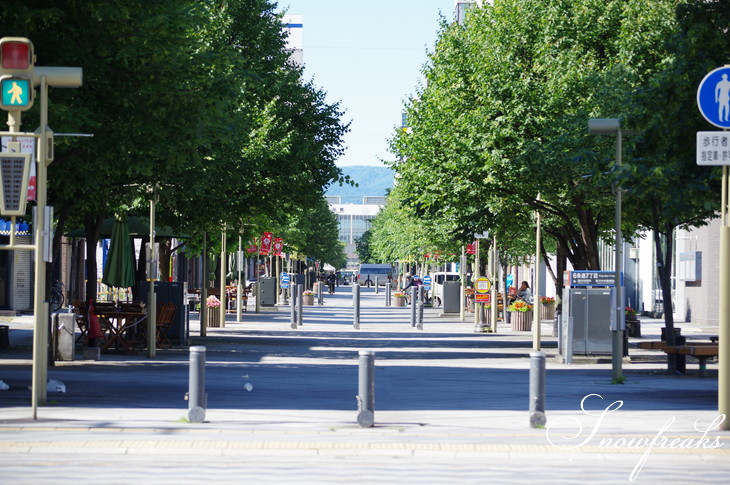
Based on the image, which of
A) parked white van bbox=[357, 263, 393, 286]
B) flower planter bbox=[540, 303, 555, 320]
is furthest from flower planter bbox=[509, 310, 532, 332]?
parked white van bbox=[357, 263, 393, 286]

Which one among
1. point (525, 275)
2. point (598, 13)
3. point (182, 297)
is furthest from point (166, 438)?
point (525, 275)

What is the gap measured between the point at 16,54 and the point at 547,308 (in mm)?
38168

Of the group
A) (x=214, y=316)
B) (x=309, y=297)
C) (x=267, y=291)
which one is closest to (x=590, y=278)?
(x=214, y=316)

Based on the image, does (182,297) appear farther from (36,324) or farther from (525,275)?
(525,275)

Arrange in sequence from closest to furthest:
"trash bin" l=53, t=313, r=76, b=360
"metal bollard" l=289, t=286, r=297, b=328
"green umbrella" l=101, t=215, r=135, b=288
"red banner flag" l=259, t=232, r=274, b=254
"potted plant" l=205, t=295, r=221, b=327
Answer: "trash bin" l=53, t=313, r=76, b=360 < "green umbrella" l=101, t=215, r=135, b=288 < "potted plant" l=205, t=295, r=221, b=327 < "metal bollard" l=289, t=286, r=297, b=328 < "red banner flag" l=259, t=232, r=274, b=254

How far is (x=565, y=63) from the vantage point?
98.3 ft

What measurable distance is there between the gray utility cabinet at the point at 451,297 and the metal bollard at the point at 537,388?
140 feet

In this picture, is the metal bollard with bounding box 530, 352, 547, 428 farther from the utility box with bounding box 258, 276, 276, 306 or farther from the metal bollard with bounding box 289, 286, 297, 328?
the utility box with bounding box 258, 276, 276, 306

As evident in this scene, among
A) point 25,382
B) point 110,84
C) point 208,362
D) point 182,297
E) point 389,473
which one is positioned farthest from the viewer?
point 182,297

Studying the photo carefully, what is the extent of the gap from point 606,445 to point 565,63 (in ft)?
63.6

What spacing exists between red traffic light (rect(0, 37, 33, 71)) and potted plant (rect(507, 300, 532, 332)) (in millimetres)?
28465

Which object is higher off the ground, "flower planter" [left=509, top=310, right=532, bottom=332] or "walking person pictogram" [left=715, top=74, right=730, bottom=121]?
"walking person pictogram" [left=715, top=74, right=730, bottom=121]

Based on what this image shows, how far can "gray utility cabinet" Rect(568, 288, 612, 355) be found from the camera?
25125 millimetres

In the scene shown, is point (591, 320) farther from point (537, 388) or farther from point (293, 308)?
point (293, 308)
